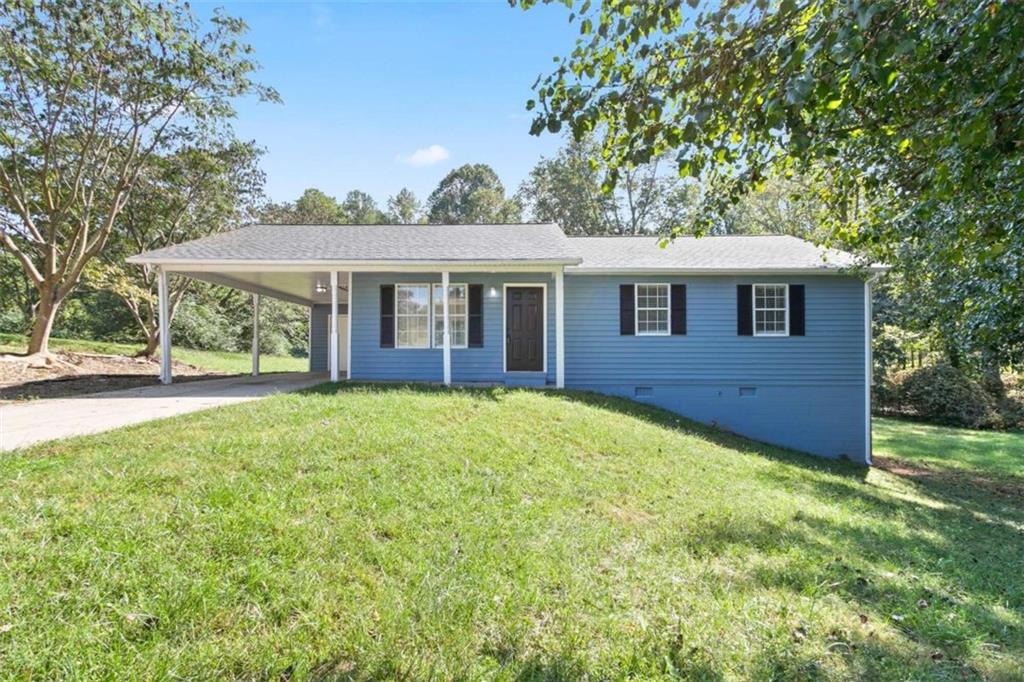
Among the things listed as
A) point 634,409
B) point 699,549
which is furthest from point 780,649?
point 634,409

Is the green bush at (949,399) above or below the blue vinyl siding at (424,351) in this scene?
below

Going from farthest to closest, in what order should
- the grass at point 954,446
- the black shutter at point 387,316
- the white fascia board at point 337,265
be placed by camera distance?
the grass at point 954,446 → the black shutter at point 387,316 → the white fascia board at point 337,265

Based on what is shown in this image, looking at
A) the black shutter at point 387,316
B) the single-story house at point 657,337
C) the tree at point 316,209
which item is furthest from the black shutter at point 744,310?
the tree at point 316,209

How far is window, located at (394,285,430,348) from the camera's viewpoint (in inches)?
444

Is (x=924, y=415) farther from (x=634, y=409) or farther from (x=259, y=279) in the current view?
Answer: (x=259, y=279)

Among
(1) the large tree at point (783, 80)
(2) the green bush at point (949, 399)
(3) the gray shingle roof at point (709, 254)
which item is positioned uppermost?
(3) the gray shingle roof at point (709, 254)

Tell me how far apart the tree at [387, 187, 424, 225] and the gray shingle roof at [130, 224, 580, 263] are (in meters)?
34.7

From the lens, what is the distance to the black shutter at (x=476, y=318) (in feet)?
36.8

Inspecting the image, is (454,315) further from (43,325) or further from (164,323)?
(43,325)

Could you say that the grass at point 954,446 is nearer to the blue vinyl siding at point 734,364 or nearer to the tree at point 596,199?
the blue vinyl siding at point 734,364

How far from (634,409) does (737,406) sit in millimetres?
3065

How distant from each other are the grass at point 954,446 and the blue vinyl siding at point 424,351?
29.7 ft

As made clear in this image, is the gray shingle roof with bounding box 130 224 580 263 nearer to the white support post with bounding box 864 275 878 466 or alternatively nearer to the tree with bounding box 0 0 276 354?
the tree with bounding box 0 0 276 354

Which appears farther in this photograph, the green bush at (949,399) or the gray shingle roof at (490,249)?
the green bush at (949,399)
